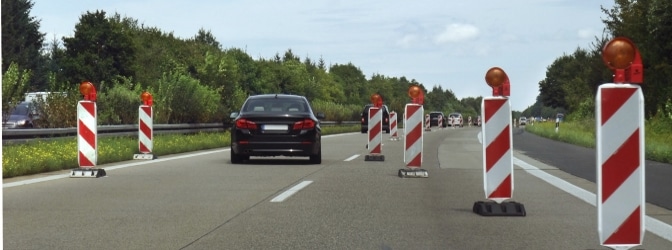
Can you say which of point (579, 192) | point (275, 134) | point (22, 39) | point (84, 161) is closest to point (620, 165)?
point (579, 192)

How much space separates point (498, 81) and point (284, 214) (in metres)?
2.46

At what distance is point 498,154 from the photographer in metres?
8.76

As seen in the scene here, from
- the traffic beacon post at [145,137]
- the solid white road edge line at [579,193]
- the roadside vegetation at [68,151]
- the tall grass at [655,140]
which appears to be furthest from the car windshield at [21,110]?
the tall grass at [655,140]

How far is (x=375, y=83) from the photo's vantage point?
150250 millimetres

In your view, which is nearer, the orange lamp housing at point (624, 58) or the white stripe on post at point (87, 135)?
the orange lamp housing at point (624, 58)

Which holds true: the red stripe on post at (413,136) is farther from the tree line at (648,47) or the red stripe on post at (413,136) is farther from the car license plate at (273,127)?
the tree line at (648,47)

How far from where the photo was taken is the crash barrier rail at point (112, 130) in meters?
17.0

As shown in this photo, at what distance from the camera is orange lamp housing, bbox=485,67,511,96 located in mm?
8508

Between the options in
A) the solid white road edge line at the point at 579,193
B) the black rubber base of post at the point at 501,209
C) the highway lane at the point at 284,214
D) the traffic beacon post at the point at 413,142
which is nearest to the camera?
the highway lane at the point at 284,214

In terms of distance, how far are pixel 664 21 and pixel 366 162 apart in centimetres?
1460

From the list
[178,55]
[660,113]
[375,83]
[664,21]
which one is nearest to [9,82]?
[664,21]

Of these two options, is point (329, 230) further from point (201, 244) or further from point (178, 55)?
point (178, 55)

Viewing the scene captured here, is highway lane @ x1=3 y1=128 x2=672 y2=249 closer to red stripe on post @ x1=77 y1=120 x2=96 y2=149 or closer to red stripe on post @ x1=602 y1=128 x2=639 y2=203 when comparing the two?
red stripe on post @ x1=77 y1=120 x2=96 y2=149

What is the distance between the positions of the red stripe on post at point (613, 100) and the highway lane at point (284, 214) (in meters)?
1.27
